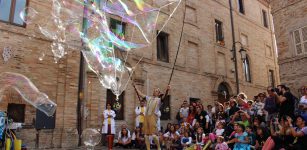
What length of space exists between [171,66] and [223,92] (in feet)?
18.3

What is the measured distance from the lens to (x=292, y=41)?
15531mm

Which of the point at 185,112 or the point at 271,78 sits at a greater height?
the point at 271,78

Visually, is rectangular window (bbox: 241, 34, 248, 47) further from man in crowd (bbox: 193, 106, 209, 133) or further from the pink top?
the pink top

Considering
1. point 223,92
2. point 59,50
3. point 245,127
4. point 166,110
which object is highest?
point 59,50

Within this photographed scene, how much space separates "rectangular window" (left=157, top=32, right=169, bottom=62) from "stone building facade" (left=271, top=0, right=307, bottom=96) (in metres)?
6.54

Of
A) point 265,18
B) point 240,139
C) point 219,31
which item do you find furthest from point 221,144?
point 265,18

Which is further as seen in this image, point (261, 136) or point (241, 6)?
point (241, 6)

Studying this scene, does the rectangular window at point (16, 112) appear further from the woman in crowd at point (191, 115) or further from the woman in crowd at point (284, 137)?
the woman in crowd at point (284, 137)

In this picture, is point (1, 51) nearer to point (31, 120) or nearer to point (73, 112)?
point (31, 120)

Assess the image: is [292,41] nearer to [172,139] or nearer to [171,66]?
[171,66]

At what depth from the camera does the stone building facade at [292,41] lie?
14.9 meters

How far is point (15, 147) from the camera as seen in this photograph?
28.4ft

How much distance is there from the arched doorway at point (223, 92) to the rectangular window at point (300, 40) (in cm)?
600

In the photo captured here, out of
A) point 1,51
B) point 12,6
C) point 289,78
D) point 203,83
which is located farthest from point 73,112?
point 289,78
